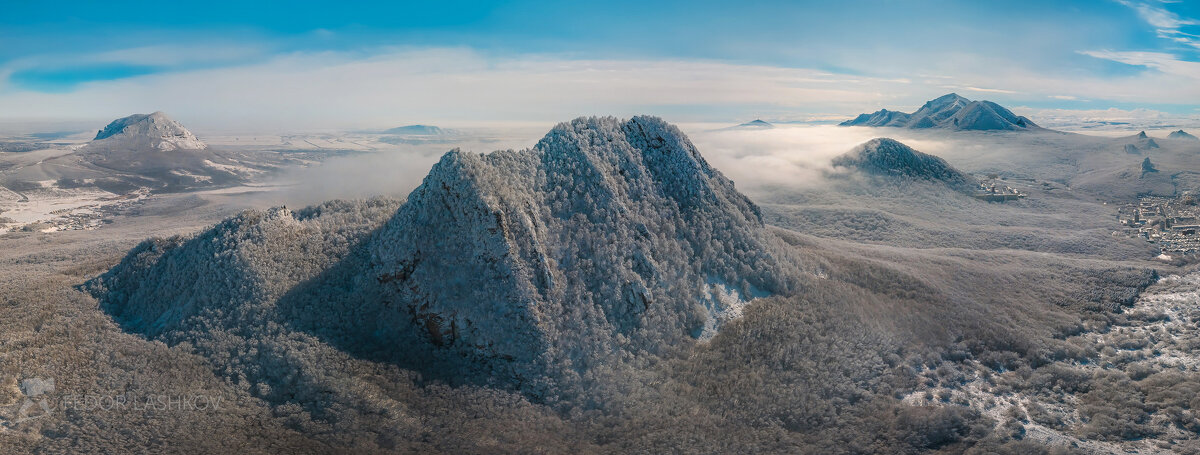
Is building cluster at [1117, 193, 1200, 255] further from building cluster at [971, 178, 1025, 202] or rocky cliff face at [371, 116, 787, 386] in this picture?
rocky cliff face at [371, 116, 787, 386]

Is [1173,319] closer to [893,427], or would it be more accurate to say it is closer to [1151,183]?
[893,427]

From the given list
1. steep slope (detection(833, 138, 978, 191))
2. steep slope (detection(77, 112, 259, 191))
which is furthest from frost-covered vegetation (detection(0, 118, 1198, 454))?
steep slope (detection(77, 112, 259, 191))

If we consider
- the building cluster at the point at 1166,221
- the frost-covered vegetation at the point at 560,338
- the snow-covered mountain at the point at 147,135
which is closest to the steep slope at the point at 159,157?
the snow-covered mountain at the point at 147,135

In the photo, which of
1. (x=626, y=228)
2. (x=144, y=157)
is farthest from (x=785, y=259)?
(x=144, y=157)

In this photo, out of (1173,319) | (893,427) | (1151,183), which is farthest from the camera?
(1151,183)

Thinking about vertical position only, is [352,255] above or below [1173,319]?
above

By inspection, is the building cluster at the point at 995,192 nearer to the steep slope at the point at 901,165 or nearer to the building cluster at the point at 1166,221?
the steep slope at the point at 901,165

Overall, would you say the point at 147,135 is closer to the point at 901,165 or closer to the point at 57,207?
the point at 57,207

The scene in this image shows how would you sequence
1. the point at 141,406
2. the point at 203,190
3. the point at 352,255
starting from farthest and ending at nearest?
the point at 203,190, the point at 352,255, the point at 141,406

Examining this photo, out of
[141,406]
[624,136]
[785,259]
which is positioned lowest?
[141,406]
